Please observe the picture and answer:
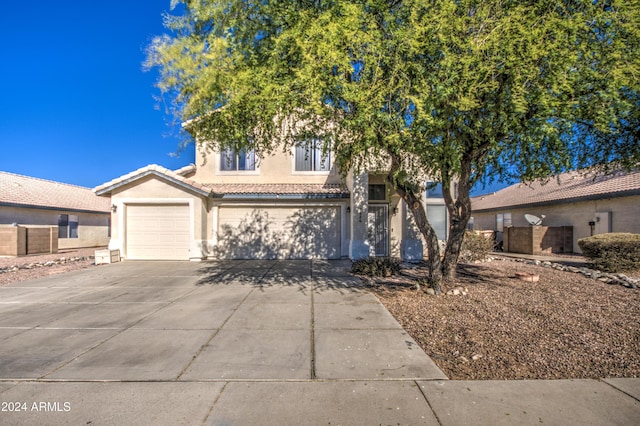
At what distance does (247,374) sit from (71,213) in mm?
22170

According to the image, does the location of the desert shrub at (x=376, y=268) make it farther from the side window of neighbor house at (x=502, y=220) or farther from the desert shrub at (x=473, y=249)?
the side window of neighbor house at (x=502, y=220)

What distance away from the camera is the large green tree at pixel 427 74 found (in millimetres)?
4754

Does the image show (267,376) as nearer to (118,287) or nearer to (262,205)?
(118,287)

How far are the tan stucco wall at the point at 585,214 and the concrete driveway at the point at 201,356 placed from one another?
13367 millimetres

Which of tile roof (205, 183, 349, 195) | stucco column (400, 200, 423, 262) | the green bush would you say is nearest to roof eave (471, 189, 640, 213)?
the green bush

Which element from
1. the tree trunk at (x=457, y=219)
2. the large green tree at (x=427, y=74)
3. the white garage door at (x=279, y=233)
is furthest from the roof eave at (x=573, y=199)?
the white garage door at (x=279, y=233)

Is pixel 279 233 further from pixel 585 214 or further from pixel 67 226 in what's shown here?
pixel 67 226

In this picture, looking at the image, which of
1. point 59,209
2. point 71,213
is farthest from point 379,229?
point 71,213

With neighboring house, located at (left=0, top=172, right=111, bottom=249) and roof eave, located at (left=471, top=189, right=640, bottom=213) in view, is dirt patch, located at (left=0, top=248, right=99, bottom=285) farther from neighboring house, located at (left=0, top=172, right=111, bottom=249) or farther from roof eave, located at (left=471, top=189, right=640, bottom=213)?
roof eave, located at (left=471, top=189, right=640, bottom=213)

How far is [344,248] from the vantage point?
13875 mm

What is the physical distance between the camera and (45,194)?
20016mm

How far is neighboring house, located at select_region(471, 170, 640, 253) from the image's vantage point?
44.1 ft

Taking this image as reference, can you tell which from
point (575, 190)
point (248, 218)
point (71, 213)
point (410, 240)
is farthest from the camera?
point (71, 213)

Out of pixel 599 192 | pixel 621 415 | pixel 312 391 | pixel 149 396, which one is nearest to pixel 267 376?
pixel 312 391
